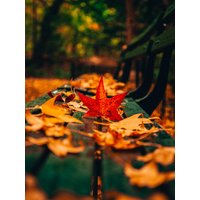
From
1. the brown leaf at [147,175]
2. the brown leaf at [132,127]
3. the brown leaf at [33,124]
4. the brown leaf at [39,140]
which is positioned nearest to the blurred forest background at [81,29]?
the brown leaf at [132,127]

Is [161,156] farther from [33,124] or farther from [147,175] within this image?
[33,124]

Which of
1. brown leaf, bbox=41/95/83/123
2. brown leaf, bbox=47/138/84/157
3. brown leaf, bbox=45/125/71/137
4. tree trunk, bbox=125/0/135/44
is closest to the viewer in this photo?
brown leaf, bbox=47/138/84/157

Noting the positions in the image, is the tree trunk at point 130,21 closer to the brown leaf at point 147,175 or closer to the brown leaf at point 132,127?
the brown leaf at point 132,127

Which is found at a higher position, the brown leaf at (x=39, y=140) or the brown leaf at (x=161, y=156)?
the brown leaf at (x=39, y=140)

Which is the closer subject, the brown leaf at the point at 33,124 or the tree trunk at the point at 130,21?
the brown leaf at the point at 33,124

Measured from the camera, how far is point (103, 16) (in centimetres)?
486


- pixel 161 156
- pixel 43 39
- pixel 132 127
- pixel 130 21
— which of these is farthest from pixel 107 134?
pixel 43 39

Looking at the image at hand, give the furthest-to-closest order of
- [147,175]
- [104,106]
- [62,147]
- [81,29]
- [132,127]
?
[81,29] → [104,106] → [132,127] → [62,147] → [147,175]

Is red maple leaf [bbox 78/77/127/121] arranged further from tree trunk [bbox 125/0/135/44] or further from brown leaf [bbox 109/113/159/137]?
tree trunk [bbox 125/0/135/44]

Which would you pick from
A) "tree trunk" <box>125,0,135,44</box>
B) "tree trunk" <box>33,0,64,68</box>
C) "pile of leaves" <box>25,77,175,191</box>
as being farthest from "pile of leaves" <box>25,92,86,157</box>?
"tree trunk" <box>33,0,64,68</box>

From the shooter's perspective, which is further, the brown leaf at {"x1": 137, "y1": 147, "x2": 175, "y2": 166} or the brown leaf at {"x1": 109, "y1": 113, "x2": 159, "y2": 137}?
the brown leaf at {"x1": 109, "y1": 113, "x2": 159, "y2": 137}

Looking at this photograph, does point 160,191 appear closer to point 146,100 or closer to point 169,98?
point 146,100

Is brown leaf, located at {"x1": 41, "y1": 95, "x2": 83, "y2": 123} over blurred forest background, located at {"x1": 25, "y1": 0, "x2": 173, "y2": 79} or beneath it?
beneath

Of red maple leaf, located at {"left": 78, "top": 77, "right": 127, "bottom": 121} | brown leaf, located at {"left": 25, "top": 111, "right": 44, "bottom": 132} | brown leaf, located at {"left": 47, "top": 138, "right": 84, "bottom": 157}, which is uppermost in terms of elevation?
red maple leaf, located at {"left": 78, "top": 77, "right": 127, "bottom": 121}
